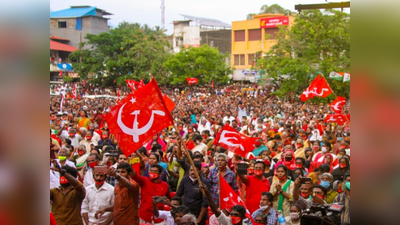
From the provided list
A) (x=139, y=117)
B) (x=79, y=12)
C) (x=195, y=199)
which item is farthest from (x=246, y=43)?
(x=139, y=117)

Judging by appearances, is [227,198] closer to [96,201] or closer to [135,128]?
[135,128]

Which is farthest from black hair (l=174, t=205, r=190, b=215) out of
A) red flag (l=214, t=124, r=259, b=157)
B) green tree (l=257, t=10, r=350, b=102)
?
green tree (l=257, t=10, r=350, b=102)

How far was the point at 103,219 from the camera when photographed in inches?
221

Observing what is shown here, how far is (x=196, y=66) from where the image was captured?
140ft

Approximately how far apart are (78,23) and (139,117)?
60.2 metres

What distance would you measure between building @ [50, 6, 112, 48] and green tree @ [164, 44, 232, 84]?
912 inches

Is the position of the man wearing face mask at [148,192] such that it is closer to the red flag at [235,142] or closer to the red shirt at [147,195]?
the red shirt at [147,195]

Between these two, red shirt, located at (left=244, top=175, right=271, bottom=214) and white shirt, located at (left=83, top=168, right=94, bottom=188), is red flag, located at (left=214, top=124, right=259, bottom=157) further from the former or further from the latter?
white shirt, located at (left=83, top=168, right=94, bottom=188)

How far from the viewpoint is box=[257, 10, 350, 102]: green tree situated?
25.6 meters

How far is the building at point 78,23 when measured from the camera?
6197 centimetres

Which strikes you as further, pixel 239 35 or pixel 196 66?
pixel 239 35
